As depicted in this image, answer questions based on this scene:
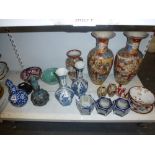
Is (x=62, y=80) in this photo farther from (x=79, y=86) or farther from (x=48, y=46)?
(x=48, y=46)

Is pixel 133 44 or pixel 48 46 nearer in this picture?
pixel 133 44

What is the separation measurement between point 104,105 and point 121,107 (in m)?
0.08

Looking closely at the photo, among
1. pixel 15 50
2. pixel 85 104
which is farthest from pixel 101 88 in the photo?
pixel 15 50

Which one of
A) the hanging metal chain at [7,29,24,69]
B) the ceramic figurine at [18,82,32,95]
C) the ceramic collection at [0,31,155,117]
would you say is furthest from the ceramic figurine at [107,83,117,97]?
the hanging metal chain at [7,29,24,69]

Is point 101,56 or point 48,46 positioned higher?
Result: point 48,46

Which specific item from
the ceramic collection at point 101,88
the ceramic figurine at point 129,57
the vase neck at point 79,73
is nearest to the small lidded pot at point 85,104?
the ceramic collection at point 101,88

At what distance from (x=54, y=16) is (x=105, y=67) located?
47 centimetres

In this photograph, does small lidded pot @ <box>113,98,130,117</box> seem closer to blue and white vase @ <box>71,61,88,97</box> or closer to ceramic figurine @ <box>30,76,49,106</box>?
blue and white vase @ <box>71,61,88,97</box>

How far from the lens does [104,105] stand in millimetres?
850

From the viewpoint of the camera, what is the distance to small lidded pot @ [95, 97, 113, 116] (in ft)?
2.69

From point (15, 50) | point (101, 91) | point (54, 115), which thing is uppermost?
point (15, 50)

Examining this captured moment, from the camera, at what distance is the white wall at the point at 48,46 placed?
0.94 m

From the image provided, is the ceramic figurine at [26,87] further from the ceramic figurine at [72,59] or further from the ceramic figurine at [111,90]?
the ceramic figurine at [111,90]
